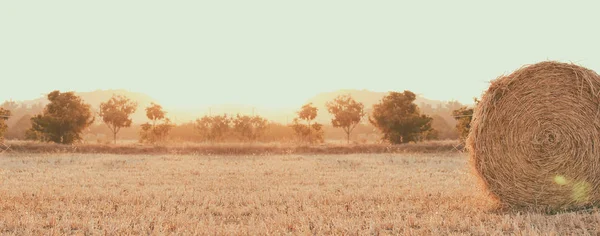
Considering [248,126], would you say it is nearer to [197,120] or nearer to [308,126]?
[197,120]

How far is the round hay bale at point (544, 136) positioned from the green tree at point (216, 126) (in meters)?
19.1

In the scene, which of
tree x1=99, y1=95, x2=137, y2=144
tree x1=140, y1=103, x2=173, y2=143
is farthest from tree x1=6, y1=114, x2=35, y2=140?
tree x1=140, y1=103, x2=173, y2=143

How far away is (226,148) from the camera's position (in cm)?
2652

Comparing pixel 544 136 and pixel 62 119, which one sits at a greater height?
pixel 62 119


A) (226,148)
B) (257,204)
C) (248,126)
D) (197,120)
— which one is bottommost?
(257,204)

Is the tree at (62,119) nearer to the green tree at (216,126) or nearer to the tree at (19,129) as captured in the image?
the green tree at (216,126)

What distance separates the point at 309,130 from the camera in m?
35.7

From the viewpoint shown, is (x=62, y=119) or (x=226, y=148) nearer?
(x=226, y=148)

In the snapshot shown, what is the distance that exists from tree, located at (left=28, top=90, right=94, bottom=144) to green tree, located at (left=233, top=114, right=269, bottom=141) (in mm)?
11649

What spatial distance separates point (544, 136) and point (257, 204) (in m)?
5.80

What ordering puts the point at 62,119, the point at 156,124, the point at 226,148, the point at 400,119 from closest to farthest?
the point at 226,148, the point at 62,119, the point at 156,124, the point at 400,119

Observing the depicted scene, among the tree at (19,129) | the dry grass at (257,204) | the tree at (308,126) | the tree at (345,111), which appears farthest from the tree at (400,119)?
the tree at (19,129)

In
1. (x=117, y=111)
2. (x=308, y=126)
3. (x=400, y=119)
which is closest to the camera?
(x=400, y=119)

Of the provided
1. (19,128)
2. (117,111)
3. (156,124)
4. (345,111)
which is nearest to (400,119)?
(345,111)
